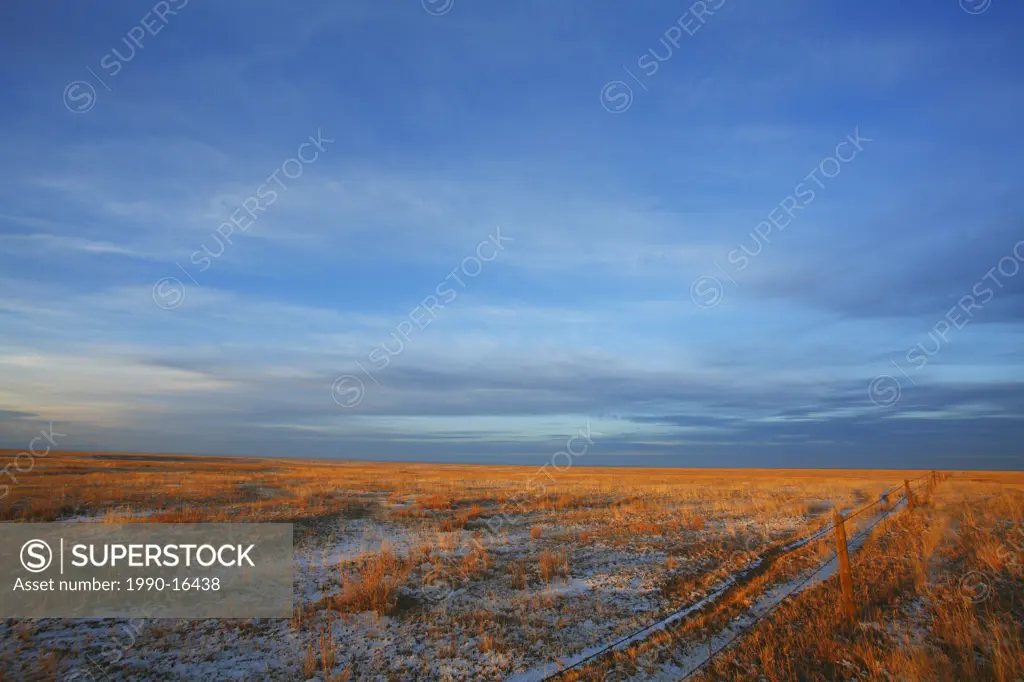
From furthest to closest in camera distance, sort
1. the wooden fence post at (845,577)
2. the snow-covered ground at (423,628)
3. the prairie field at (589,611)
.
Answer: the wooden fence post at (845,577) < the snow-covered ground at (423,628) < the prairie field at (589,611)

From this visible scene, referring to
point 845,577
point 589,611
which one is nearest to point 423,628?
point 589,611

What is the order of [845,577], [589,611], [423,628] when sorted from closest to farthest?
[845,577], [423,628], [589,611]

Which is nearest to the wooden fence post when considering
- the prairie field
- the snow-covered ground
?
the prairie field

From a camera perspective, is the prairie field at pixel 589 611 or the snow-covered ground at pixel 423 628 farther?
the snow-covered ground at pixel 423 628

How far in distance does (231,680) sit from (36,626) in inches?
183

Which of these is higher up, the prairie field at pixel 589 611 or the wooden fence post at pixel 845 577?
the wooden fence post at pixel 845 577

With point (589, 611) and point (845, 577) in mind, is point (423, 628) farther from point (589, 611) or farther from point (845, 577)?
point (845, 577)

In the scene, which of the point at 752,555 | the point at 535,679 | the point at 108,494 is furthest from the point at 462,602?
the point at 108,494

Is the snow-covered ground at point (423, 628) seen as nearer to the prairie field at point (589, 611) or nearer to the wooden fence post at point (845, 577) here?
the prairie field at point (589, 611)

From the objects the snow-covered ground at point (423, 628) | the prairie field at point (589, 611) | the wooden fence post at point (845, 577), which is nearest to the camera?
the prairie field at point (589, 611)

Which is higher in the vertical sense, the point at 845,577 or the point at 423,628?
the point at 845,577

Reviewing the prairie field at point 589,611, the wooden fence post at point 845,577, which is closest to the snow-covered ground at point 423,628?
the prairie field at point 589,611

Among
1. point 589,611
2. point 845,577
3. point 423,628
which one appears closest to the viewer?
point 845,577

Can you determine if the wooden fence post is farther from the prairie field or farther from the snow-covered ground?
the snow-covered ground
